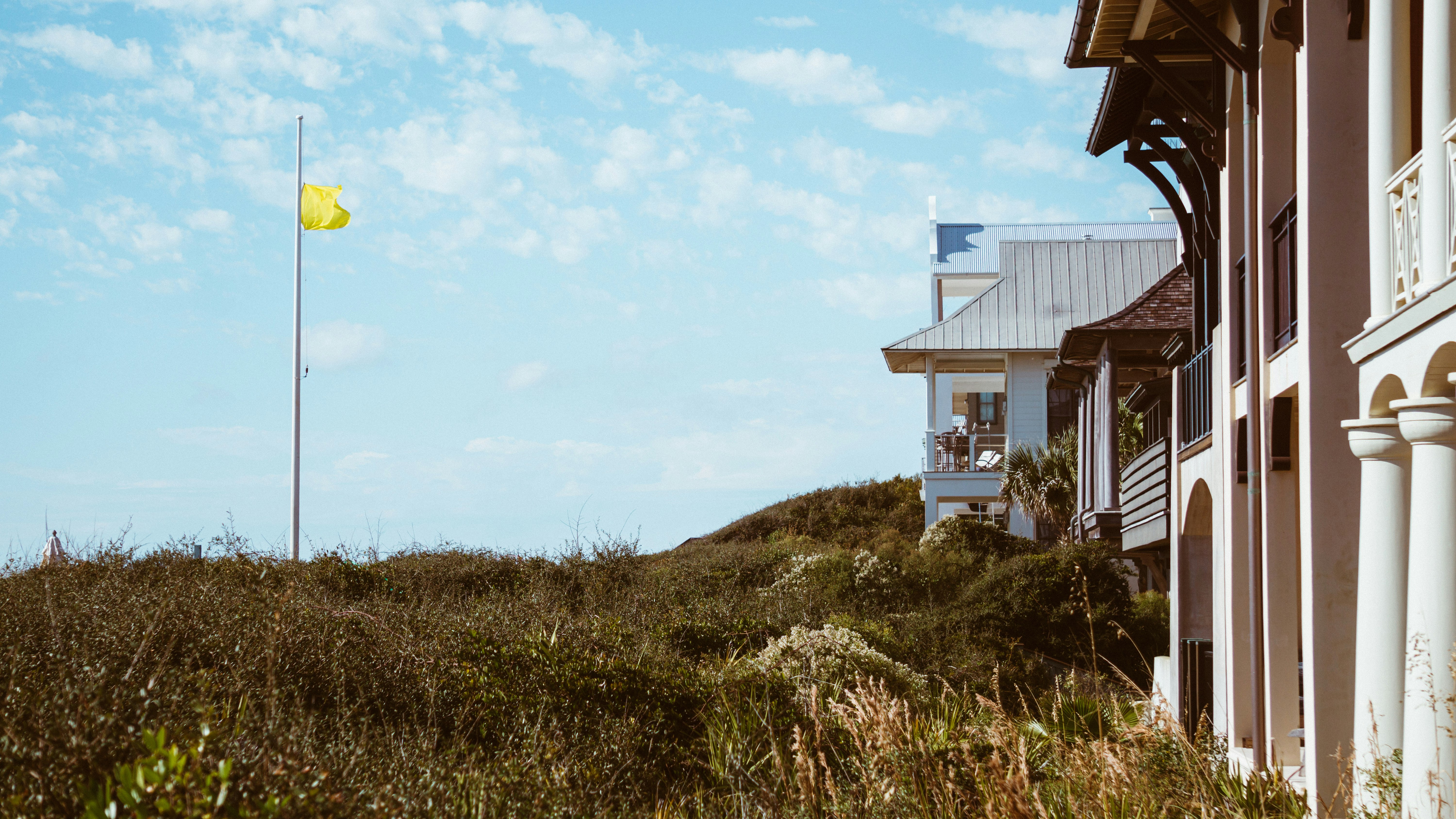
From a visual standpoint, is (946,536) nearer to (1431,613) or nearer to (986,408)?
(986,408)

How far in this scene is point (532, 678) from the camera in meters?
7.89

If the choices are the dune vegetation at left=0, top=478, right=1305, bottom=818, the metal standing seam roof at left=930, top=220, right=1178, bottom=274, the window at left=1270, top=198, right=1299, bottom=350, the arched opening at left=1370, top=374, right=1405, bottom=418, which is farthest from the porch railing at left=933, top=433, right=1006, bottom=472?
the arched opening at left=1370, top=374, right=1405, bottom=418

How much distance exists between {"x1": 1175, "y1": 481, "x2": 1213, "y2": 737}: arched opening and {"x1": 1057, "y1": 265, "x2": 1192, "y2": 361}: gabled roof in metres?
2.51

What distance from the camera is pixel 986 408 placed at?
115 ft

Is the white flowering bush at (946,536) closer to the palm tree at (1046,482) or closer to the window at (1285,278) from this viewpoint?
the palm tree at (1046,482)

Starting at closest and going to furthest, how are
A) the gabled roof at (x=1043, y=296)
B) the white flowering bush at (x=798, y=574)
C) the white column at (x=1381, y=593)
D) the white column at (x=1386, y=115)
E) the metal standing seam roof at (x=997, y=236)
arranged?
the white column at (x=1381, y=593) < the white column at (x=1386, y=115) < the white flowering bush at (x=798, y=574) < the gabled roof at (x=1043, y=296) < the metal standing seam roof at (x=997, y=236)

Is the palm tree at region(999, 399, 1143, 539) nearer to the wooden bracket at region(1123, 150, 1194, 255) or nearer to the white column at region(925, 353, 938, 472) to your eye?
the white column at region(925, 353, 938, 472)

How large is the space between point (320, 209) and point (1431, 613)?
71.1 ft

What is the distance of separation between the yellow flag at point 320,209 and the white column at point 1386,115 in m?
20.6

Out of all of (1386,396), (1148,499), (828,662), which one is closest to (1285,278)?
(1386,396)

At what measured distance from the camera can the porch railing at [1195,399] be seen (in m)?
10.2

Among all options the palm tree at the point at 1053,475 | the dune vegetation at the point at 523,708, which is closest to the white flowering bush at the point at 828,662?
the dune vegetation at the point at 523,708

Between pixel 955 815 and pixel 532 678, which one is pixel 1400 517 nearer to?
pixel 955 815

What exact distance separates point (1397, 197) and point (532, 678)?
20.1 ft
